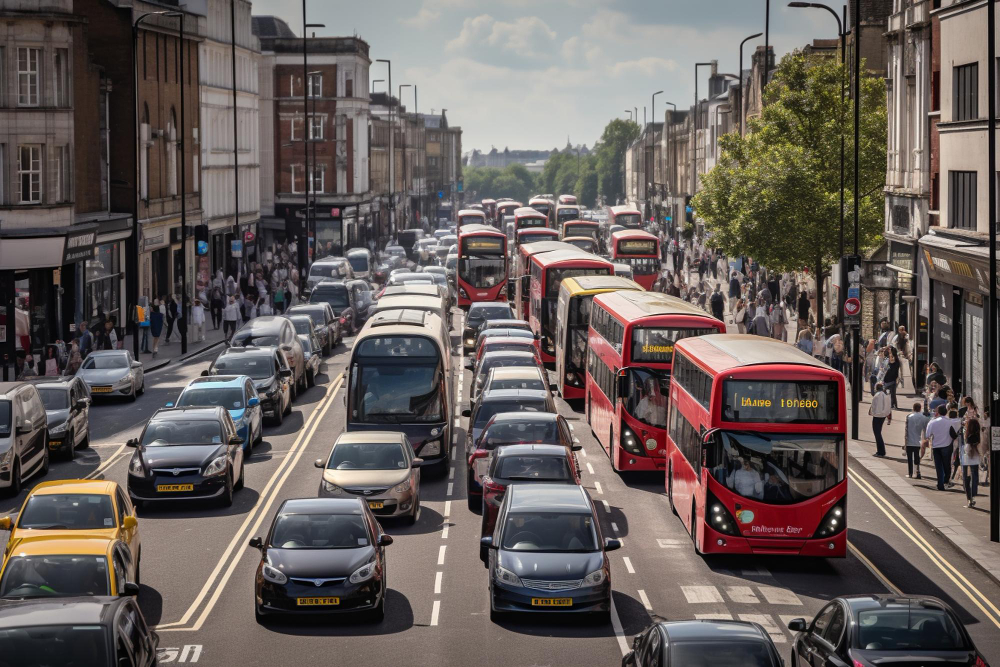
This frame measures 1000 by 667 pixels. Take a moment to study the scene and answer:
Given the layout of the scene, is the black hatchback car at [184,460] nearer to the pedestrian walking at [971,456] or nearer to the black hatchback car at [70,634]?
the black hatchback car at [70,634]

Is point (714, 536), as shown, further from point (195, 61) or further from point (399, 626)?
point (195, 61)

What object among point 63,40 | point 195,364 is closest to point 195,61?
point 63,40

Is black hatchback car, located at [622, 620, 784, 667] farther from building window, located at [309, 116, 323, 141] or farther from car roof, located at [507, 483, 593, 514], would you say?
building window, located at [309, 116, 323, 141]

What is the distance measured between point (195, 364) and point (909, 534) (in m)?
28.7

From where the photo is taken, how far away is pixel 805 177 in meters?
46.3

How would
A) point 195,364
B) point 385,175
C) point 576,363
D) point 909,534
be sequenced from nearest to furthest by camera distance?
point 909,534 → point 576,363 → point 195,364 → point 385,175

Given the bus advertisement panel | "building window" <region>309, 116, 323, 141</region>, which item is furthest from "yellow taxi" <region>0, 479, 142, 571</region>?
"building window" <region>309, 116, 323, 141</region>

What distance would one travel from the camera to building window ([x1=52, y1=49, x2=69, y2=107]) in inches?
1955

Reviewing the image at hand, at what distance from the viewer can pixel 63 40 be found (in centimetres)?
4928

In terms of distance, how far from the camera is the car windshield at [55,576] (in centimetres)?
1625

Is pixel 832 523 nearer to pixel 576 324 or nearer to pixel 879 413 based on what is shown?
pixel 879 413

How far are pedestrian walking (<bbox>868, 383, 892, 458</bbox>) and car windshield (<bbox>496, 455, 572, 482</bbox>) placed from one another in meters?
10.1

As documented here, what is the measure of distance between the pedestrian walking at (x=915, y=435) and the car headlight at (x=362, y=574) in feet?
44.6

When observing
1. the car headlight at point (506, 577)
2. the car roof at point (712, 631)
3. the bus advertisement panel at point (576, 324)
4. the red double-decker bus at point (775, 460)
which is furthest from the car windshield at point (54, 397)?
the car roof at point (712, 631)
